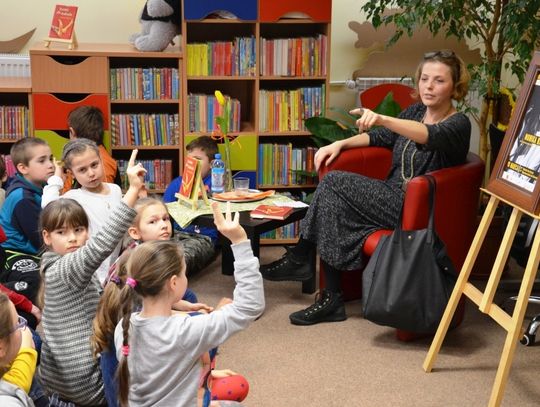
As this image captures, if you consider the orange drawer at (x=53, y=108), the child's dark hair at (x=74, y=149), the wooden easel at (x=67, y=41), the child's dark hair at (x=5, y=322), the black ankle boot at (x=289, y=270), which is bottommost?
the black ankle boot at (x=289, y=270)

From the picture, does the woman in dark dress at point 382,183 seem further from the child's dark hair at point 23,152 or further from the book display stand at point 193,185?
the child's dark hair at point 23,152

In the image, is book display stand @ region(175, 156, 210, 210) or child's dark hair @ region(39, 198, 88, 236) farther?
book display stand @ region(175, 156, 210, 210)

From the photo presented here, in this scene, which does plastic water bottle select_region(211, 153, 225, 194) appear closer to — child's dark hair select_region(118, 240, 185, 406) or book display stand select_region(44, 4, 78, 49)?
book display stand select_region(44, 4, 78, 49)

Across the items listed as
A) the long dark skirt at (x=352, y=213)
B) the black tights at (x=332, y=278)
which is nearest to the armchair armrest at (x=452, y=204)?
the long dark skirt at (x=352, y=213)

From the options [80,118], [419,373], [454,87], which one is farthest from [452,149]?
[80,118]

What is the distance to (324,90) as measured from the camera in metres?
4.90

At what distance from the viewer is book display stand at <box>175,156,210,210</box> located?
3.89 m

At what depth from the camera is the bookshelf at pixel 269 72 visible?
469 centimetres

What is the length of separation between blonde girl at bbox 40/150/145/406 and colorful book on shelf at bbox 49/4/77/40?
2286 mm

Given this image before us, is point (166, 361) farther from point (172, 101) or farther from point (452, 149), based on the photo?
point (172, 101)

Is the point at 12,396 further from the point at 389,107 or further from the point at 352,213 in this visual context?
the point at 389,107

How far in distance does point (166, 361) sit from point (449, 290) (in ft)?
5.35

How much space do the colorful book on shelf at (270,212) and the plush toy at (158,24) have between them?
1.39 m

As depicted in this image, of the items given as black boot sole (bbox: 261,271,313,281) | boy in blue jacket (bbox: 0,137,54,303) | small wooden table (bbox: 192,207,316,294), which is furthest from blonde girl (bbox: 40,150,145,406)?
black boot sole (bbox: 261,271,313,281)
